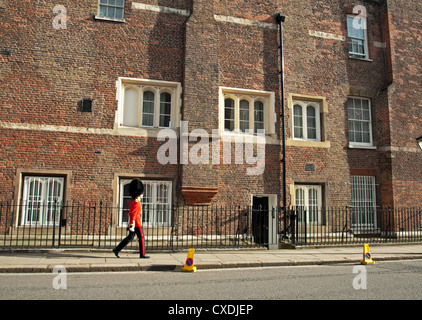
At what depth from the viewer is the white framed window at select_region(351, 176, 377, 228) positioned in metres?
15.3

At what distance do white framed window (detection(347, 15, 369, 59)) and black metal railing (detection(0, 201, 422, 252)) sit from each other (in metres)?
6.98

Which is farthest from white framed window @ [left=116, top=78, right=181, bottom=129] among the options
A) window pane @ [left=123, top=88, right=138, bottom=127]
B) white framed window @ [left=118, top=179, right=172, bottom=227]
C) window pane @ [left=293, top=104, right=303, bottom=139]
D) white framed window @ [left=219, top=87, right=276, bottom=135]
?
window pane @ [left=293, top=104, right=303, bottom=139]

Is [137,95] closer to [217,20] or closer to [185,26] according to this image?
[185,26]

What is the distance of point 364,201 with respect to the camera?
15.5 metres

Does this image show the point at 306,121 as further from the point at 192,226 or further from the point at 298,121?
the point at 192,226

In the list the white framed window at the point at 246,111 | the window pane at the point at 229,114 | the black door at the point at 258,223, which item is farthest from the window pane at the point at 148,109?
the black door at the point at 258,223

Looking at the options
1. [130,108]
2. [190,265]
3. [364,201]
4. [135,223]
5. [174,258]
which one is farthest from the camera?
[364,201]

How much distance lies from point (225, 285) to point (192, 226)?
552 cm

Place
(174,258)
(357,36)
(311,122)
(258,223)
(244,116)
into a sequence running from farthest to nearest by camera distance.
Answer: (357,36) < (311,122) < (244,116) < (258,223) < (174,258)

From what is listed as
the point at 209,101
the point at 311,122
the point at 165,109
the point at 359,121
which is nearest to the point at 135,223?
the point at 165,109

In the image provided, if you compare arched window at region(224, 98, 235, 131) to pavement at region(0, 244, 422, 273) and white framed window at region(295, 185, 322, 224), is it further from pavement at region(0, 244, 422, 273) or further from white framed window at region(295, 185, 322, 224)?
pavement at region(0, 244, 422, 273)

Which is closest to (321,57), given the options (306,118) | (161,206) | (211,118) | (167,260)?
(306,118)

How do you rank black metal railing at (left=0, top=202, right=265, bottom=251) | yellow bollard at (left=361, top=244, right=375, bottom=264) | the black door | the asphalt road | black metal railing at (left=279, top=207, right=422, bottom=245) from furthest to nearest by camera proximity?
the black door < black metal railing at (left=279, top=207, right=422, bottom=245) < black metal railing at (left=0, top=202, right=265, bottom=251) < yellow bollard at (left=361, top=244, right=375, bottom=264) < the asphalt road

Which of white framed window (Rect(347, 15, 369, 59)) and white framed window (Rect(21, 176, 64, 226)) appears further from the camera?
white framed window (Rect(347, 15, 369, 59))
